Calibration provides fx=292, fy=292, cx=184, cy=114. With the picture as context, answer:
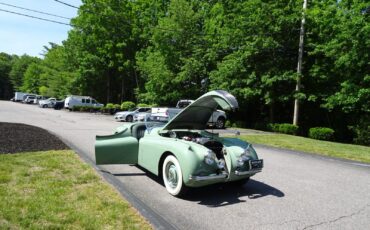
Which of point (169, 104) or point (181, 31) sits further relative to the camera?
point (169, 104)

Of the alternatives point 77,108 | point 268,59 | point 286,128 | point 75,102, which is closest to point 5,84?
point 75,102

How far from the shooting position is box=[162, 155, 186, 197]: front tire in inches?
198

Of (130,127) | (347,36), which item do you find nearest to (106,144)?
(130,127)

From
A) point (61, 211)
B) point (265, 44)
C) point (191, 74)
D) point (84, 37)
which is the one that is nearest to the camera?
point (61, 211)

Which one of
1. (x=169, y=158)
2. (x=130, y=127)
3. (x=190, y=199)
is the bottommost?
(x=190, y=199)

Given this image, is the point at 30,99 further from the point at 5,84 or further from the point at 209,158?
the point at 209,158

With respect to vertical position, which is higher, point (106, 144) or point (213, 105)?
point (213, 105)

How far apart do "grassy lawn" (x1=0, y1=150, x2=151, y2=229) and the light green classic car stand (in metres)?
0.90

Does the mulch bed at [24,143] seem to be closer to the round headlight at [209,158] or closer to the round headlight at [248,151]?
the round headlight at [209,158]

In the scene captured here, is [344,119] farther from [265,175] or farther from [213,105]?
[213,105]

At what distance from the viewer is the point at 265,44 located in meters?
20.2

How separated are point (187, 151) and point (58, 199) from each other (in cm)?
214

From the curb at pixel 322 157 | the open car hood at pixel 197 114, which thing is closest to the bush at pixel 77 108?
the curb at pixel 322 157

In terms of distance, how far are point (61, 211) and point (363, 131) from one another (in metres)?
18.0
